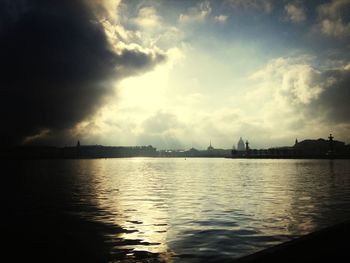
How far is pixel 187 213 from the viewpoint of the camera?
27875 mm

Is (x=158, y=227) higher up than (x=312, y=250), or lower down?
lower down

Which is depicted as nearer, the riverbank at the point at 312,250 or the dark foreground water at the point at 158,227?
the riverbank at the point at 312,250

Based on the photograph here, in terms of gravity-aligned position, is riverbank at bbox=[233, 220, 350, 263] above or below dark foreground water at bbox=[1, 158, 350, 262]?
above

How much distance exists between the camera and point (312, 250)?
10.6m

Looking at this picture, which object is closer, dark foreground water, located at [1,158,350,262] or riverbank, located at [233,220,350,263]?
riverbank, located at [233,220,350,263]

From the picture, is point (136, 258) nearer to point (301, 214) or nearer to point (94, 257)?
point (94, 257)

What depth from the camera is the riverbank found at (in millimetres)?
9492

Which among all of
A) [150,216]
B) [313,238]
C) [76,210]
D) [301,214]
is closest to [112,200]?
[76,210]

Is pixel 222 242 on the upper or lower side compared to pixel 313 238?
lower

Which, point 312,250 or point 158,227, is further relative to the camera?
point 158,227

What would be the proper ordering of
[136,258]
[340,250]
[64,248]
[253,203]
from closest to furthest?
[340,250] → [136,258] → [64,248] → [253,203]

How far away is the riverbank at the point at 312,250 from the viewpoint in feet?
31.1

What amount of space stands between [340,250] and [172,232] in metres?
11.6

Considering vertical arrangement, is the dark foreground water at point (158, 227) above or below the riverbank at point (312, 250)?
below
